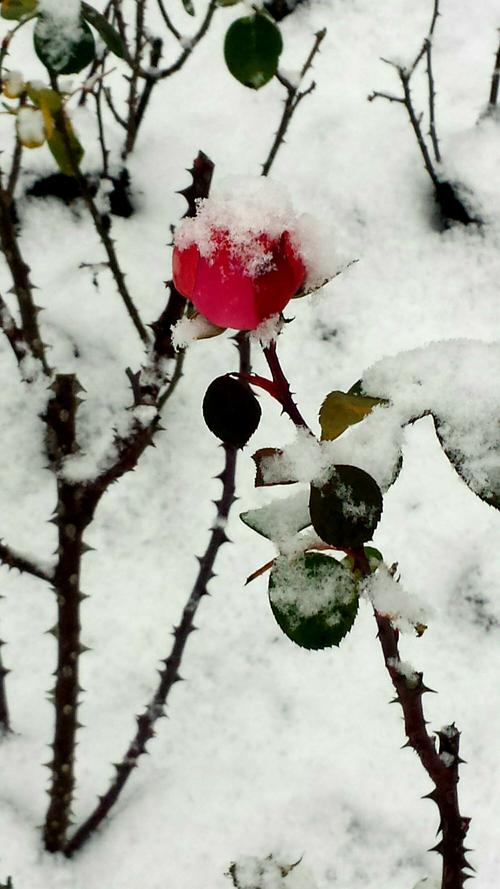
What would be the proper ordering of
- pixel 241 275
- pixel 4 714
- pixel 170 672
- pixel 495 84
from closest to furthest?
1. pixel 241 275
2. pixel 170 672
3. pixel 4 714
4. pixel 495 84

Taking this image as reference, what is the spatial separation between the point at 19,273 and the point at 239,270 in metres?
0.68

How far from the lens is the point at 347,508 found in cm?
38

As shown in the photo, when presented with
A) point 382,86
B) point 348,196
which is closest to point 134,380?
point 348,196

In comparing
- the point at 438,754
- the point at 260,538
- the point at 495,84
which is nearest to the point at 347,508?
the point at 438,754

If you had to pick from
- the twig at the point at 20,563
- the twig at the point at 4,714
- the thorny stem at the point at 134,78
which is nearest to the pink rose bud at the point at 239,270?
the twig at the point at 20,563

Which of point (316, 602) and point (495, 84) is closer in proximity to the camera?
point (316, 602)

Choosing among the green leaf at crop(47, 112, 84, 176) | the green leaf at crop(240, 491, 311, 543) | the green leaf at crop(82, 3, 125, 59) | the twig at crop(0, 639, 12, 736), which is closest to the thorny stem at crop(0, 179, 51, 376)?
the green leaf at crop(47, 112, 84, 176)

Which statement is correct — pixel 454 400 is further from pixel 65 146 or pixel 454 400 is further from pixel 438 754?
pixel 65 146

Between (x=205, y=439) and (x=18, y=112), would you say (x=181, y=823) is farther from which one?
(x=18, y=112)

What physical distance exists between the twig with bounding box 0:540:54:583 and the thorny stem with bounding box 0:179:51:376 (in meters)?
0.29

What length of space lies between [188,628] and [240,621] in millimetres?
351

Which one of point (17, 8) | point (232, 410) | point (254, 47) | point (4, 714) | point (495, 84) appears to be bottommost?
point (4, 714)

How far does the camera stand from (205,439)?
149 cm

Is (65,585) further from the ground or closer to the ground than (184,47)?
closer to the ground
